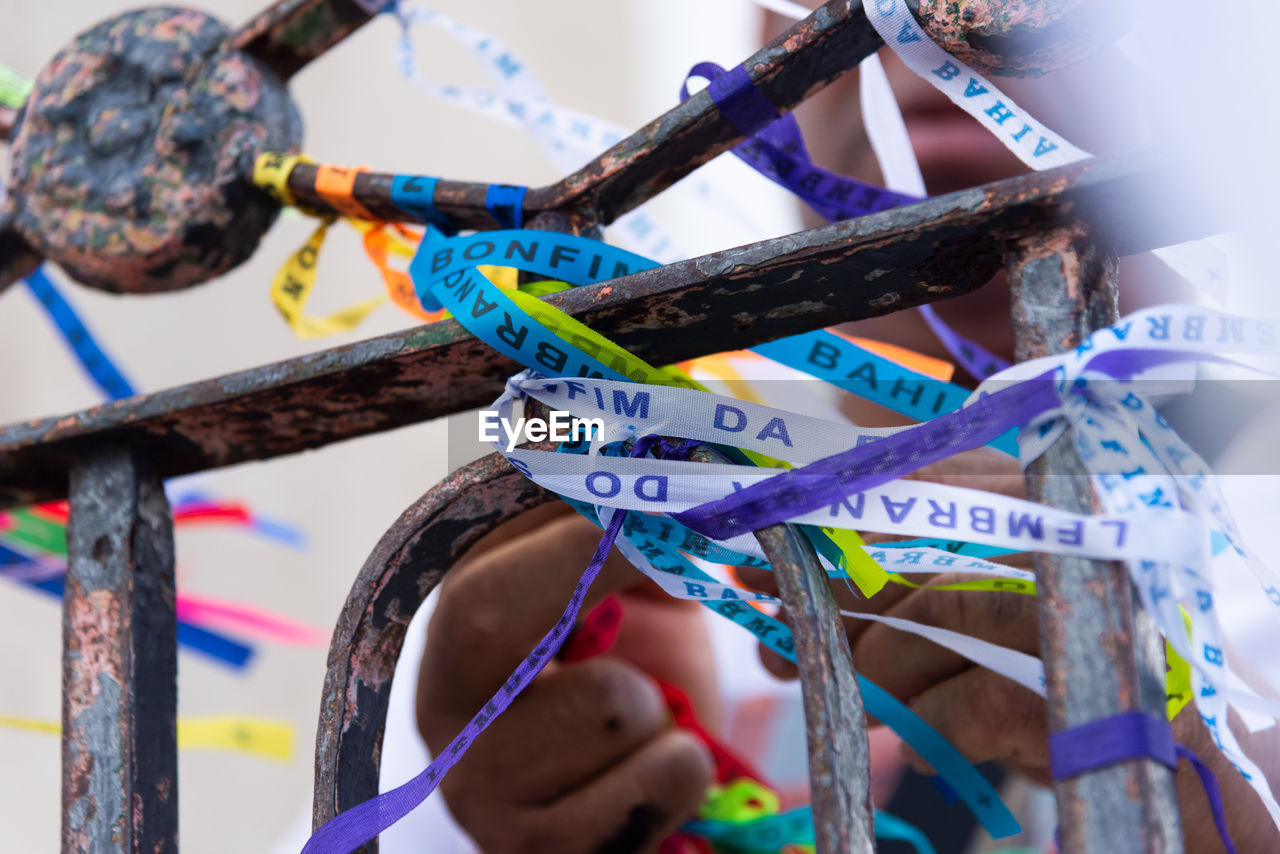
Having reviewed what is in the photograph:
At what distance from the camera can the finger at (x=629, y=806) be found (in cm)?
58

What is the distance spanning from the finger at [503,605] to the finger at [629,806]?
0.07 metres

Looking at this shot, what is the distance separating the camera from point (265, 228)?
481 mm

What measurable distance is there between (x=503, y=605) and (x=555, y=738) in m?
0.08

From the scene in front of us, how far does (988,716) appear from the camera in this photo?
1.39 ft

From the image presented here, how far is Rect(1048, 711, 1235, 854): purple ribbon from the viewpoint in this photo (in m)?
0.24

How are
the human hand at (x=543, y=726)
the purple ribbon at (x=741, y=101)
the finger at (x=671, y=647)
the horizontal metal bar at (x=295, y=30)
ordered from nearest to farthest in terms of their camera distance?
the purple ribbon at (x=741, y=101) < the horizontal metal bar at (x=295, y=30) < the human hand at (x=543, y=726) < the finger at (x=671, y=647)

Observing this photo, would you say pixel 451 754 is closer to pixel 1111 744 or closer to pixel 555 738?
pixel 1111 744

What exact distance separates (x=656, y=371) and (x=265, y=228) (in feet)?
0.76

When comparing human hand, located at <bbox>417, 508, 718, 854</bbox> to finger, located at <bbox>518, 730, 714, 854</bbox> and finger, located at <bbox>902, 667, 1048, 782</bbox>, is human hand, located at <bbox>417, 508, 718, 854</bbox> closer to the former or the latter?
finger, located at <bbox>518, 730, 714, 854</bbox>

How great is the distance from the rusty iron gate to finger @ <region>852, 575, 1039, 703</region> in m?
0.15

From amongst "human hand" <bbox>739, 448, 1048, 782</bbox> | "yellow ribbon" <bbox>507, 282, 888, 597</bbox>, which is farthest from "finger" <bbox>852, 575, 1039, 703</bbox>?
"yellow ribbon" <bbox>507, 282, 888, 597</bbox>

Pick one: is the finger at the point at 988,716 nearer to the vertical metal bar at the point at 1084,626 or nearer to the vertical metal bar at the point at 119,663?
the vertical metal bar at the point at 1084,626

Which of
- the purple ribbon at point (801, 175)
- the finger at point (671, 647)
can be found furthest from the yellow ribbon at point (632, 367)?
the finger at point (671, 647)

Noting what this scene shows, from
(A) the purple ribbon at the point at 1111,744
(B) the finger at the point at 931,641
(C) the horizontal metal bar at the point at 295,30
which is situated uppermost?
(C) the horizontal metal bar at the point at 295,30
